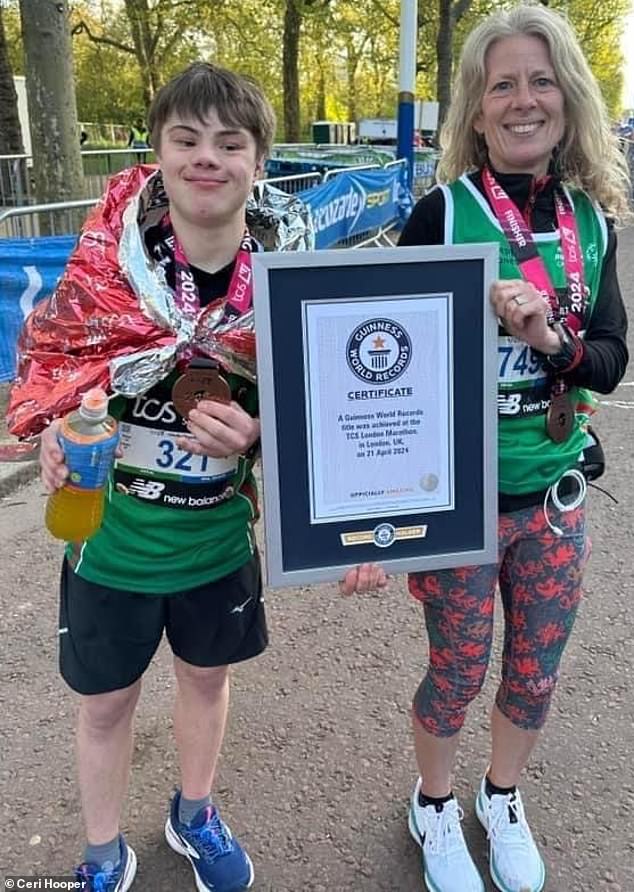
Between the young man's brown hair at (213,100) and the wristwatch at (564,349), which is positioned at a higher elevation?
the young man's brown hair at (213,100)

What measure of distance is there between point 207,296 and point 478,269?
59cm

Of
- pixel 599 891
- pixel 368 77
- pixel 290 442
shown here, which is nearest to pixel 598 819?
pixel 599 891

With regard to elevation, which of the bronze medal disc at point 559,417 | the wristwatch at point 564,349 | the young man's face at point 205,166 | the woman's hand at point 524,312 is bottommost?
the bronze medal disc at point 559,417

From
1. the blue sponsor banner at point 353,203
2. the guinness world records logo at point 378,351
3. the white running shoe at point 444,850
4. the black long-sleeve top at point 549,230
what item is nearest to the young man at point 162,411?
the guinness world records logo at point 378,351

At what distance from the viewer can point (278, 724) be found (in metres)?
2.80

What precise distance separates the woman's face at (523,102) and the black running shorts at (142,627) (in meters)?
1.16

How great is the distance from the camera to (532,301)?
1.69 m

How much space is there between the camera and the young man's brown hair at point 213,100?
5.74 feet

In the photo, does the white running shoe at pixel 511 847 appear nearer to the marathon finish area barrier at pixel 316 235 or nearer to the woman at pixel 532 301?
the woman at pixel 532 301

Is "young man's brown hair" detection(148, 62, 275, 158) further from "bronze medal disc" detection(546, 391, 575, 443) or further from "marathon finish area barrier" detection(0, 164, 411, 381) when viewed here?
"marathon finish area barrier" detection(0, 164, 411, 381)

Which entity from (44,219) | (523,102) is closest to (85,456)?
(523,102)

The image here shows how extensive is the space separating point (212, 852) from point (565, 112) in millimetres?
2021

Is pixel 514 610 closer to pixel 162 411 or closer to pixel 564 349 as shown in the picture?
pixel 564 349

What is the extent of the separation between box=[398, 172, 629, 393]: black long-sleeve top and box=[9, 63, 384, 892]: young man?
0.40 metres
